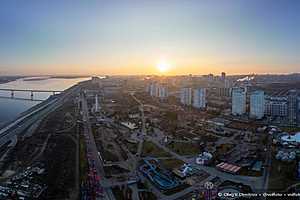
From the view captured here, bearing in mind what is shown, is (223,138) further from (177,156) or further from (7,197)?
(7,197)

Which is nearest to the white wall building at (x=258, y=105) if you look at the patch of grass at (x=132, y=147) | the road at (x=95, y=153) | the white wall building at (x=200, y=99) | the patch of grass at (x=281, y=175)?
the white wall building at (x=200, y=99)

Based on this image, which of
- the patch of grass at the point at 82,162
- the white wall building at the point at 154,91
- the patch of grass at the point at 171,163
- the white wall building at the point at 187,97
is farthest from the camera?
the white wall building at the point at 154,91

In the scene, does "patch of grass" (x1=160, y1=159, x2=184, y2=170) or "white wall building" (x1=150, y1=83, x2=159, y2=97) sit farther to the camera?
"white wall building" (x1=150, y1=83, x2=159, y2=97)

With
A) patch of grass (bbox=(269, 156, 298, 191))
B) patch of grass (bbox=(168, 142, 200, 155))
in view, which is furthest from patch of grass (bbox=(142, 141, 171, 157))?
patch of grass (bbox=(269, 156, 298, 191))

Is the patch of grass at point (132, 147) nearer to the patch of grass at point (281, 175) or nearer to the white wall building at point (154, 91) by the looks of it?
the patch of grass at point (281, 175)

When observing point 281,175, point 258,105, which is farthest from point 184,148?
point 258,105

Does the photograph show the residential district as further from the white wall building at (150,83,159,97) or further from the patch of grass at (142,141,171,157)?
the white wall building at (150,83,159,97)

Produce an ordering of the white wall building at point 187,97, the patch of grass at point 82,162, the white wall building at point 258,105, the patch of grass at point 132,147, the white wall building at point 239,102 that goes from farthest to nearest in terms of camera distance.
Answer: the white wall building at point 187,97
the white wall building at point 239,102
the white wall building at point 258,105
the patch of grass at point 132,147
the patch of grass at point 82,162

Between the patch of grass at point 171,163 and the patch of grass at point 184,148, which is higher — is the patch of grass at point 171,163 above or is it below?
below
